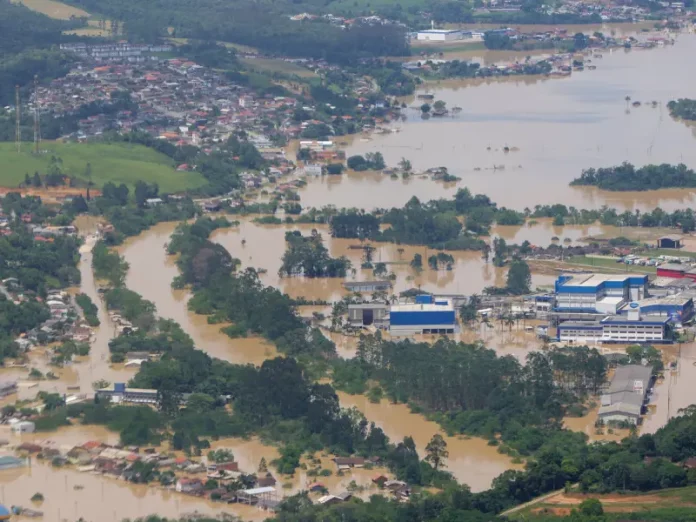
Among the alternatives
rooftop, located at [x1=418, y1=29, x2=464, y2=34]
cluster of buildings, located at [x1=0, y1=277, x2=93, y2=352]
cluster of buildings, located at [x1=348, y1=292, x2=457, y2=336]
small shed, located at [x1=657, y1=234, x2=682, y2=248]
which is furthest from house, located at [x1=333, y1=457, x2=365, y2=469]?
rooftop, located at [x1=418, y1=29, x2=464, y2=34]

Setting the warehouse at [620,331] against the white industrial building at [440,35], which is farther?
the white industrial building at [440,35]

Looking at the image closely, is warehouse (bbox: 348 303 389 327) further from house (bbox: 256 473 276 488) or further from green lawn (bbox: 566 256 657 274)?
house (bbox: 256 473 276 488)

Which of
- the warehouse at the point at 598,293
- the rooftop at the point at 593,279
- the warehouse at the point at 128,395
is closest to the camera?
the warehouse at the point at 128,395

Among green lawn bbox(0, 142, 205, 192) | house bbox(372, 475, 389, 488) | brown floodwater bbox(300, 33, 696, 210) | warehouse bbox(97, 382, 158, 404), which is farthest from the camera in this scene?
green lawn bbox(0, 142, 205, 192)

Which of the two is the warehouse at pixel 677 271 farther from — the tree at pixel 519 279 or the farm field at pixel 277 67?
the farm field at pixel 277 67

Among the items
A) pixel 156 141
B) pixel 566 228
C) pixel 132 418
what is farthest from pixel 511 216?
pixel 132 418

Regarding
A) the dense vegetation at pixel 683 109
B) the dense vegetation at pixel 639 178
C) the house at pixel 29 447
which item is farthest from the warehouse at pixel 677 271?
the dense vegetation at pixel 683 109

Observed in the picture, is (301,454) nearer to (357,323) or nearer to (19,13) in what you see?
(357,323)
